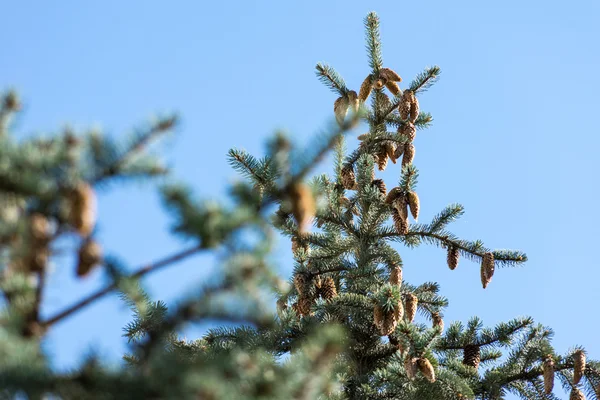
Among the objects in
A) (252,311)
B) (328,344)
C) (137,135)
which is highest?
(137,135)

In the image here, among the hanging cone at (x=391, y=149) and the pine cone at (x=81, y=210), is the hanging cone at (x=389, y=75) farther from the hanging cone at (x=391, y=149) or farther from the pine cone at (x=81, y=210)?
the pine cone at (x=81, y=210)

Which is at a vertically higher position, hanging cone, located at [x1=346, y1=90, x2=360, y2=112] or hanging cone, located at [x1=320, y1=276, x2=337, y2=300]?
hanging cone, located at [x1=346, y1=90, x2=360, y2=112]

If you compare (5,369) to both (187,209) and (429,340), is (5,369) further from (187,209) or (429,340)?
(429,340)

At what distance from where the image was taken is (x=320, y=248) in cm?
663

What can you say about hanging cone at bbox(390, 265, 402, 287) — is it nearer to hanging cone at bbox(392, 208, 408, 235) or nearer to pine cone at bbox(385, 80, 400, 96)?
hanging cone at bbox(392, 208, 408, 235)

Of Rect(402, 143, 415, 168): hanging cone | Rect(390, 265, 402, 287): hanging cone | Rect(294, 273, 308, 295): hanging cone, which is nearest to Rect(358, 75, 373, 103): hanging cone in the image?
Rect(402, 143, 415, 168): hanging cone

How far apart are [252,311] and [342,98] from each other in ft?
14.3

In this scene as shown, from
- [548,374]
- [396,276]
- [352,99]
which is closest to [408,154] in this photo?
[352,99]

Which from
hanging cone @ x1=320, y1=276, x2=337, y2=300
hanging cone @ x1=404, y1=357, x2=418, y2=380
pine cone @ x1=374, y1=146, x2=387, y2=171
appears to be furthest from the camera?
pine cone @ x1=374, y1=146, x2=387, y2=171

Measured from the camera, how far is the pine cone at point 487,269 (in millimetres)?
6133

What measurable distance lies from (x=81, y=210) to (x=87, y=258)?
0.49 feet

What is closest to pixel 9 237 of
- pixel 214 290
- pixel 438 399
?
pixel 214 290

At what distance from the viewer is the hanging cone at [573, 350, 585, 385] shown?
5410 millimetres

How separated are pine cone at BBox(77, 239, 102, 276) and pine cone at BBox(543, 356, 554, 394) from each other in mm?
4208
